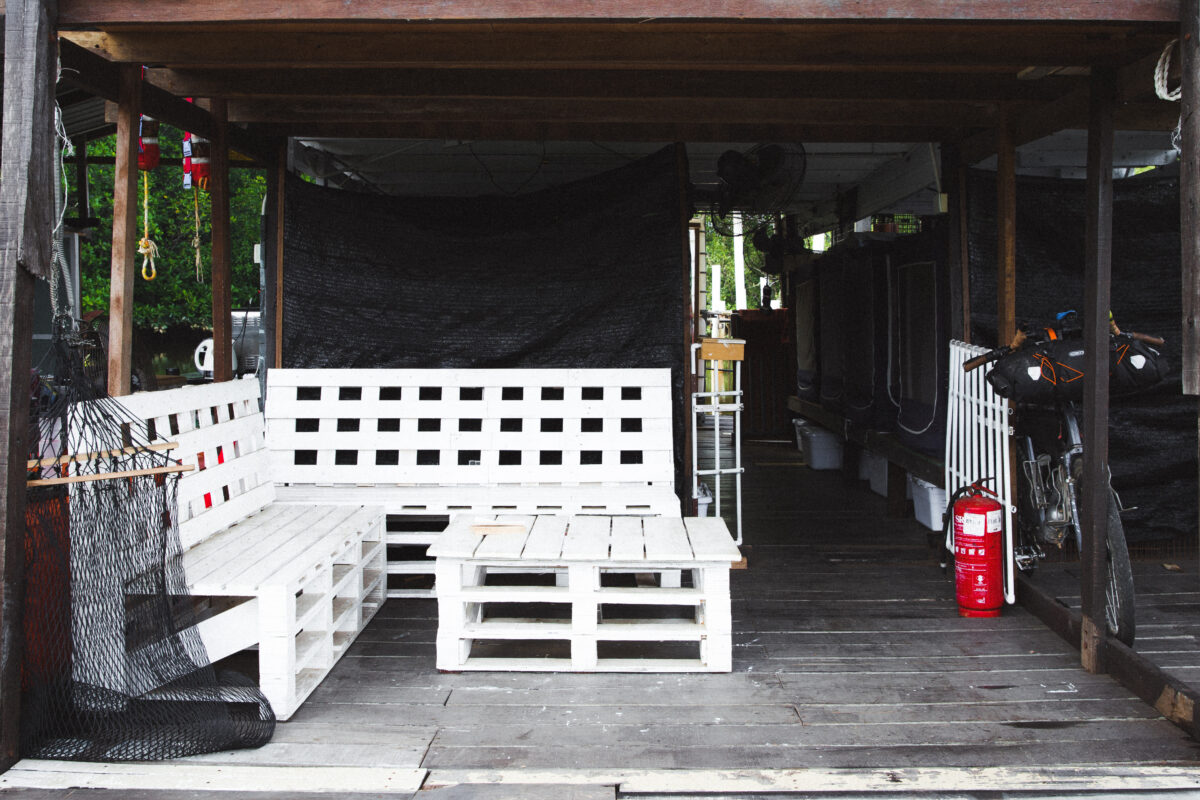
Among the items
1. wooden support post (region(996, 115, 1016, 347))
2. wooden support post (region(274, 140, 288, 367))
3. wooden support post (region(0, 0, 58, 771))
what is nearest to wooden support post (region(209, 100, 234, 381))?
wooden support post (region(274, 140, 288, 367))

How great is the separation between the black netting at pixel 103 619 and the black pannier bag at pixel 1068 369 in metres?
3.77

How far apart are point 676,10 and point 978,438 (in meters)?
3.09

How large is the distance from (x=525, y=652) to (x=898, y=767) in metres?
1.79

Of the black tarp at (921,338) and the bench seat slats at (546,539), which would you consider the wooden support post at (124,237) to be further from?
the black tarp at (921,338)

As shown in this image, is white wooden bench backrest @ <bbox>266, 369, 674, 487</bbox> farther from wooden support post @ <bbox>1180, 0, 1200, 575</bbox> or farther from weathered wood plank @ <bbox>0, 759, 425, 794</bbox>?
wooden support post @ <bbox>1180, 0, 1200, 575</bbox>

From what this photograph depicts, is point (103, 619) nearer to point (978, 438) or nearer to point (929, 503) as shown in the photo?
point (978, 438)

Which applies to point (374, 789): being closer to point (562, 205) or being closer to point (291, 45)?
point (291, 45)

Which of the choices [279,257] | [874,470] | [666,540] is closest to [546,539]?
[666,540]

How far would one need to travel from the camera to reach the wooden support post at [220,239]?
17.4 feet

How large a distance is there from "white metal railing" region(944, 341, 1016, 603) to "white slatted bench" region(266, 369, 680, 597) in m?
1.74

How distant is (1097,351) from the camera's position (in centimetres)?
394

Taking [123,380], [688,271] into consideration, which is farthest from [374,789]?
[688,271]

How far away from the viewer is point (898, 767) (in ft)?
10.2

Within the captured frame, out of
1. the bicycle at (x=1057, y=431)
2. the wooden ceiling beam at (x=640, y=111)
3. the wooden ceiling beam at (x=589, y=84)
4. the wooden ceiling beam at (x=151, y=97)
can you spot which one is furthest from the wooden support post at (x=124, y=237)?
the bicycle at (x=1057, y=431)
